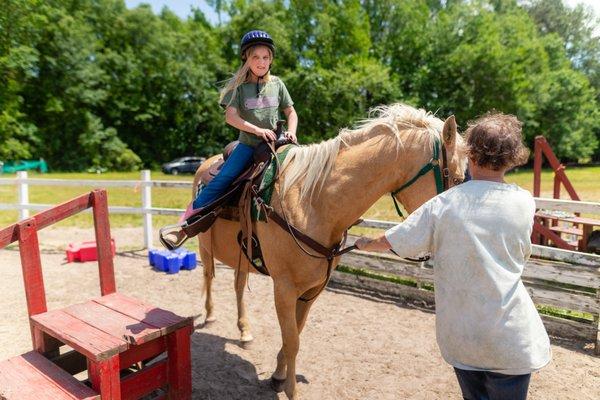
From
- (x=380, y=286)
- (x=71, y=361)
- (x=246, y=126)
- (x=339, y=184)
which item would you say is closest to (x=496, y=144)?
(x=339, y=184)

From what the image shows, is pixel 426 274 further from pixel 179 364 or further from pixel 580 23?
pixel 580 23

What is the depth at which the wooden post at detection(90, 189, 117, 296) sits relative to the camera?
3.32m

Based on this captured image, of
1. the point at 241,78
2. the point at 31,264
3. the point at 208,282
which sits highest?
the point at 241,78

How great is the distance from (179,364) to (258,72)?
2.24 metres

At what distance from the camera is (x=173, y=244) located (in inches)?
140

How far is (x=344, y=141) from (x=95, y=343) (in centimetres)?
208

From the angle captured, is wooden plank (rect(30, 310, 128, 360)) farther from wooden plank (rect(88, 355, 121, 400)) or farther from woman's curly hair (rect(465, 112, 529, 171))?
woman's curly hair (rect(465, 112, 529, 171))

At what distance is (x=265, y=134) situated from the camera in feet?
9.98

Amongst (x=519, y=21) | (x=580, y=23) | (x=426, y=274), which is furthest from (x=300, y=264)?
(x=580, y=23)

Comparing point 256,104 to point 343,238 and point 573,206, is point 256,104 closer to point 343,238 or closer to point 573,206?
Answer: point 343,238

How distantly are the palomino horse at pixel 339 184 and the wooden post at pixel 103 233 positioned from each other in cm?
129

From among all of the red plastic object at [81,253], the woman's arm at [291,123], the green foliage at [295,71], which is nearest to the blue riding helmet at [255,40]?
the woman's arm at [291,123]

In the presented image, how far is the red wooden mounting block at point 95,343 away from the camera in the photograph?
248cm

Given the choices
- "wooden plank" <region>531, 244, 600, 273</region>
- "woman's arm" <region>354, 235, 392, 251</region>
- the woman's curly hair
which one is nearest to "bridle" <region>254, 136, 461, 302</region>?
"woman's arm" <region>354, 235, 392, 251</region>
